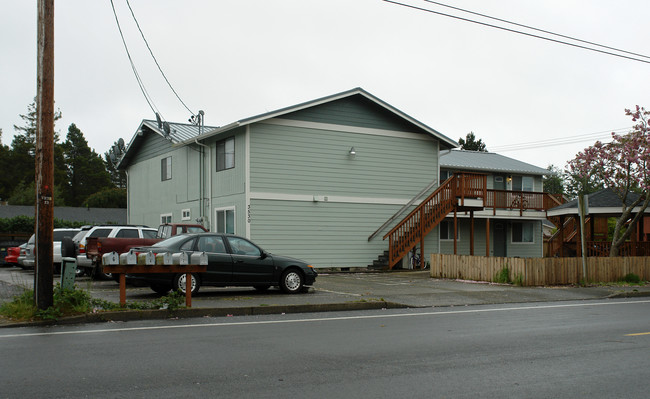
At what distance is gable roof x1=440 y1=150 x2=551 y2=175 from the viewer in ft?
112

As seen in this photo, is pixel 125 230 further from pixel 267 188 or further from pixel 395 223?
pixel 395 223

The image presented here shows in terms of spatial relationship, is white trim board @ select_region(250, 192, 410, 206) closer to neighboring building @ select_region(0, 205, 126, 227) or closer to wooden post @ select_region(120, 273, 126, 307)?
wooden post @ select_region(120, 273, 126, 307)

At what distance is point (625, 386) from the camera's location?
6.50 meters

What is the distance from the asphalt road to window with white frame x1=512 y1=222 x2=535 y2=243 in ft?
76.1

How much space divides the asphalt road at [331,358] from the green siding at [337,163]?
13185mm

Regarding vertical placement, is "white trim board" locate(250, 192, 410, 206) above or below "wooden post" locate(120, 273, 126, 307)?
above

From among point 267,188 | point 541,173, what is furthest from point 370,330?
point 541,173

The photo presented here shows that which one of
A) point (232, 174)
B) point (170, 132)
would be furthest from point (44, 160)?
point (170, 132)

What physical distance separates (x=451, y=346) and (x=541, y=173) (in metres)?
29.8

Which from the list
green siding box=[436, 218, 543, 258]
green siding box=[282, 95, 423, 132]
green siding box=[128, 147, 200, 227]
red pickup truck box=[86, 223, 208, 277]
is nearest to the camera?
red pickup truck box=[86, 223, 208, 277]

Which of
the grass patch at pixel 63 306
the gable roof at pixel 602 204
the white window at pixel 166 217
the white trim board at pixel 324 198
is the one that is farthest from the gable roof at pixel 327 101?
the grass patch at pixel 63 306

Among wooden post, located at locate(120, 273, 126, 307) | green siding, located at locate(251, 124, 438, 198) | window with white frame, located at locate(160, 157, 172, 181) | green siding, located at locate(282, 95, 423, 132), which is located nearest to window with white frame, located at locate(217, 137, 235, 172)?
green siding, located at locate(251, 124, 438, 198)

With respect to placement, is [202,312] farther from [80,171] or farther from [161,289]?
[80,171]

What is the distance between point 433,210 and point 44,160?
732 inches
